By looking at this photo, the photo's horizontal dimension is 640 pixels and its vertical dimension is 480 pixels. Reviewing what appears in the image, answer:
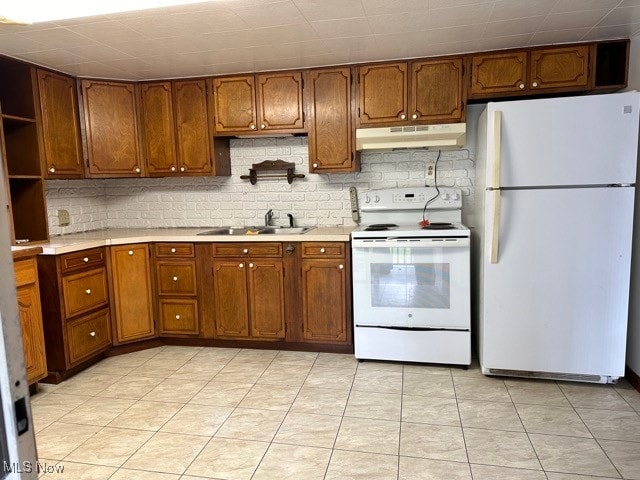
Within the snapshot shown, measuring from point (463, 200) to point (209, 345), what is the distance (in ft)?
7.70

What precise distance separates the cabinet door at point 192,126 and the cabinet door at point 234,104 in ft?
0.37

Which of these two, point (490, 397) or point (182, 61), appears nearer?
point (490, 397)

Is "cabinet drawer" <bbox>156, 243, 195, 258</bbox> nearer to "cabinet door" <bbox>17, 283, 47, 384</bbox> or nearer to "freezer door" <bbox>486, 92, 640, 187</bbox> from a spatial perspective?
"cabinet door" <bbox>17, 283, 47, 384</bbox>

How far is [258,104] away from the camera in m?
3.36

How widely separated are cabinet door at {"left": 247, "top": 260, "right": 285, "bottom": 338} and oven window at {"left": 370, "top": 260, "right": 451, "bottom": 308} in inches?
28.6

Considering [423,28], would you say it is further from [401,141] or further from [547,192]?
[547,192]

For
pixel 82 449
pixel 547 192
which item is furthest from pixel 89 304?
pixel 547 192

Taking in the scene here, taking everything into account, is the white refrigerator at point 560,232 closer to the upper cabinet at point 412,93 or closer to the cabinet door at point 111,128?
the upper cabinet at point 412,93

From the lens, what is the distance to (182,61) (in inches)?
120

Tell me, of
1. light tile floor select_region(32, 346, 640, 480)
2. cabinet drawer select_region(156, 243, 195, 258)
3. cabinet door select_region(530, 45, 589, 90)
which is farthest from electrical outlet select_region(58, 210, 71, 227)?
cabinet door select_region(530, 45, 589, 90)

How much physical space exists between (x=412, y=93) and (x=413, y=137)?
1.07 ft

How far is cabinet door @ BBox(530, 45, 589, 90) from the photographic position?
111 inches

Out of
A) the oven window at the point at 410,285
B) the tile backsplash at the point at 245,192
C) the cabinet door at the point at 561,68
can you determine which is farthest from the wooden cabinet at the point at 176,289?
the cabinet door at the point at 561,68

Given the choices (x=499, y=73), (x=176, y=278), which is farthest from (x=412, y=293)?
(x=176, y=278)
